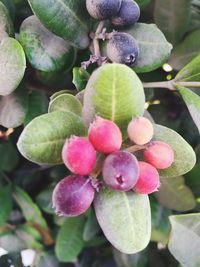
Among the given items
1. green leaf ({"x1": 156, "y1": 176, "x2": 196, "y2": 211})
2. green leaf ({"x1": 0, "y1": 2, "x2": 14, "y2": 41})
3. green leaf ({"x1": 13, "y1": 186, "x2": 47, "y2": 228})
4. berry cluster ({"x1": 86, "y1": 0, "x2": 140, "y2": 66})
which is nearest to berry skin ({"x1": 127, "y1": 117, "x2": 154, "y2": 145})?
berry cluster ({"x1": 86, "y1": 0, "x2": 140, "y2": 66})

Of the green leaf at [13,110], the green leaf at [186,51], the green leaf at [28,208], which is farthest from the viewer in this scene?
the green leaf at [28,208]

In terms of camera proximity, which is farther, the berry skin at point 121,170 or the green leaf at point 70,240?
the green leaf at point 70,240

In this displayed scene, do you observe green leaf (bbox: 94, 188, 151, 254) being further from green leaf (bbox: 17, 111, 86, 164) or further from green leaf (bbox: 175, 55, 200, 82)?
green leaf (bbox: 175, 55, 200, 82)

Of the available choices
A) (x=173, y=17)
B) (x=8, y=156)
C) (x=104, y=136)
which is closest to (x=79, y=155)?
(x=104, y=136)

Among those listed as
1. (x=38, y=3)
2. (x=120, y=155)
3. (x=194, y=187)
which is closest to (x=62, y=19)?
(x=38, y=3)

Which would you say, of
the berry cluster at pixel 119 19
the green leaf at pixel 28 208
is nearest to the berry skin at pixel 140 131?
the berry cluster at pixel 119 19

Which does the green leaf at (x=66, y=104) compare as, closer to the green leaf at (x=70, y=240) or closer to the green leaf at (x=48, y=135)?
the green leaf at (x=48, y=135)
